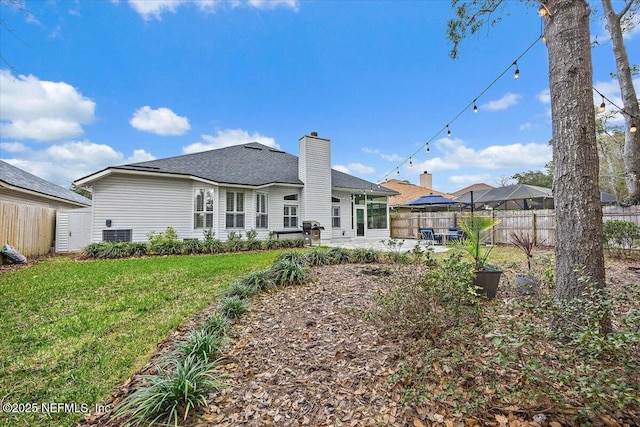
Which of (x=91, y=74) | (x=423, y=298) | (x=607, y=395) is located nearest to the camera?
(x=607, y=395)

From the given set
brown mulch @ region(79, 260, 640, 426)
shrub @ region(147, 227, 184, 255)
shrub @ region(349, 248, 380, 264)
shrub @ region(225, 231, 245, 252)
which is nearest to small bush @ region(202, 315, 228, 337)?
brown mulch @ region(79, 260, 640, 426)

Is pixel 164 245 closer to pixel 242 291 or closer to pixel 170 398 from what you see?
pixel 242 291

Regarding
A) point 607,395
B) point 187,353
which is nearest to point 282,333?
point 187,353

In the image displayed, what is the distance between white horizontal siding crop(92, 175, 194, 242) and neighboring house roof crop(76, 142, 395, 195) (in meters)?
0.55

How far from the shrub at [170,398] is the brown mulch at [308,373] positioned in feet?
0.29

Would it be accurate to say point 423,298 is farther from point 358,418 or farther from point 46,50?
point 46,50

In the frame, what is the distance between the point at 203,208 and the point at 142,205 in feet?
7.37

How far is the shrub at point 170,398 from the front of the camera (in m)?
1.92

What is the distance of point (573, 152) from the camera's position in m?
2.55

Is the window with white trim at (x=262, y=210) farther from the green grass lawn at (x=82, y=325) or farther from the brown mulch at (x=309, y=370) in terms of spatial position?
the brown mulch at (x=309, y=370)

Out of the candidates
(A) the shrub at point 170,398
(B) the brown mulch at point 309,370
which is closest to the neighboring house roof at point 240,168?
(B) the brown mulch at point 309,370

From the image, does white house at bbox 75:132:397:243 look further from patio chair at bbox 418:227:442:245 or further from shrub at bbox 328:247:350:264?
shrub at bbox 328:247:350:264

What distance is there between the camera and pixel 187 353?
2.58 m

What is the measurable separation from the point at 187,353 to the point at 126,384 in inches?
20.2
